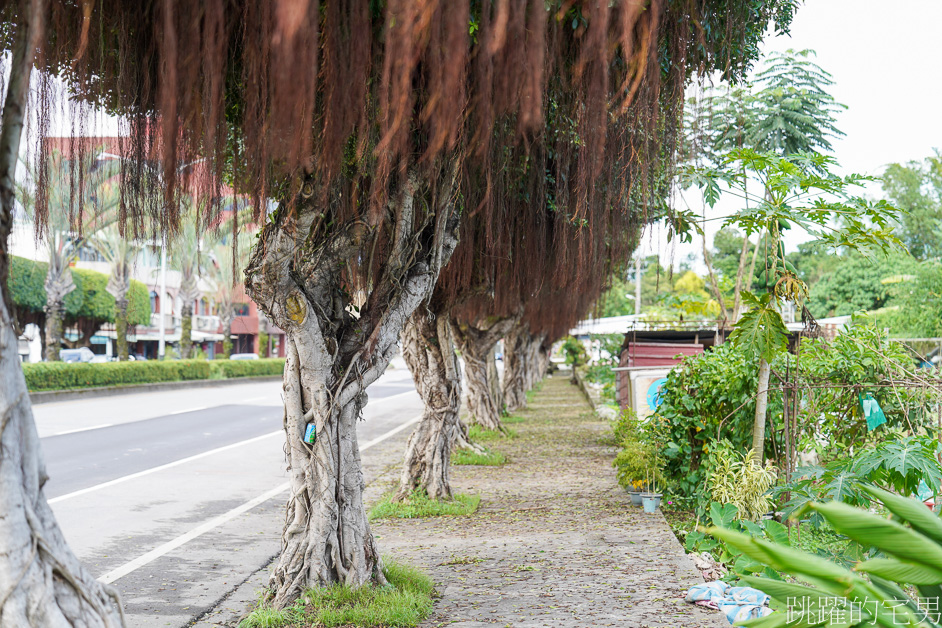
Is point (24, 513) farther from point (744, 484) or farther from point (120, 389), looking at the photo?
point (120, 389)

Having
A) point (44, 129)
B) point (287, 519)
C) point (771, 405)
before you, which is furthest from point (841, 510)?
point (771, 405)

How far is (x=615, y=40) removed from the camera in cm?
317

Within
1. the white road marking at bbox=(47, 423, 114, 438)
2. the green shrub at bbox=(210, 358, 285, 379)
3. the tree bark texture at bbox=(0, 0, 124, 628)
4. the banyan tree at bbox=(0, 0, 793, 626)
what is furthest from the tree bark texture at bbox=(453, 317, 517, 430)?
the green shrub at bbox=(210, 358, 285, 379)

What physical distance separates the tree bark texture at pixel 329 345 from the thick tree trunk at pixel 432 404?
159 inches

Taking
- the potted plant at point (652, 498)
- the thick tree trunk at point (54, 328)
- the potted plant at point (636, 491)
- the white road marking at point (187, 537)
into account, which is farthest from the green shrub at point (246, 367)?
the potted plant at point (652, 498)

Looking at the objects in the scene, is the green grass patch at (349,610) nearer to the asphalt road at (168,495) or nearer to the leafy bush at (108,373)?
the asphalt road at (168,495)

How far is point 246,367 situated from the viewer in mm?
41062

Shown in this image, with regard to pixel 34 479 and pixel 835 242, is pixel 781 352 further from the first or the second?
pixel 34 479

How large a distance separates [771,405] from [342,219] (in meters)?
5.35

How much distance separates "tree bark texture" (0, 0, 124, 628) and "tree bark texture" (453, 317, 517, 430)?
14.1m

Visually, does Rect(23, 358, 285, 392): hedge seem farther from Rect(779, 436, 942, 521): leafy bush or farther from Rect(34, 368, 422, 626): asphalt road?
Rect(779, 436, 942, 521): leafy bush

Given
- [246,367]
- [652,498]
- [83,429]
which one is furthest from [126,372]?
[652,498]

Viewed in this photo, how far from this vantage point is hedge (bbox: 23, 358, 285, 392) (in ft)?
80.8

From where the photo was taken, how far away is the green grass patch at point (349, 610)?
196 inches
